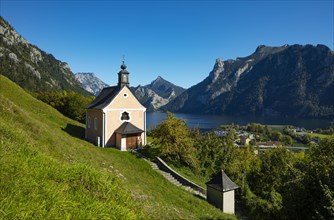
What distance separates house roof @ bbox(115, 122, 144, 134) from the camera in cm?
2752

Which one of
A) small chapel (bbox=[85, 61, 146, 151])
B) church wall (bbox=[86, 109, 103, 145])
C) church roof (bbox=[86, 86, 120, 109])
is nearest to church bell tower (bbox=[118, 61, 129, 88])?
small chapel (bbox=[85, 61, 146, 151])

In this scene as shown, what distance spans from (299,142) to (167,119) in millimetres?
126076

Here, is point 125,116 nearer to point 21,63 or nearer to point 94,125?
point 94,125

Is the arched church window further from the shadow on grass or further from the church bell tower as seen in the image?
the shadow on grass

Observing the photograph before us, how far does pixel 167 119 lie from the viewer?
27547 mm

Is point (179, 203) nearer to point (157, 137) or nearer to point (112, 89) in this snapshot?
point (157, 137)

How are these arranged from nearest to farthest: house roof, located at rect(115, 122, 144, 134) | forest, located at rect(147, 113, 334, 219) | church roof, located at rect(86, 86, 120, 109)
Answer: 1. forest, located at rect(147, 113, 334, 219)
2. house roof, located at rect(115, 122, 144, 134)
3. church roof, located at rect(86, 86, 120, 109)

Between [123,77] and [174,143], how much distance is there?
10.6 meters

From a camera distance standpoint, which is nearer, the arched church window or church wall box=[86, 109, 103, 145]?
church wall box=[86, 109, 103, 145]

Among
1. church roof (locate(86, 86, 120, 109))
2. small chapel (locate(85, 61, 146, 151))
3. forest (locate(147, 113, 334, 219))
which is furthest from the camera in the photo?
church roof (locate(86, 86, 120, 109))

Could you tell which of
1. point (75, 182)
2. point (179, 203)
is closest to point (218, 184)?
point (179, 203)

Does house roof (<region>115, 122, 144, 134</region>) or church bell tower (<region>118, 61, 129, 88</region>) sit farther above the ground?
church bell tower (<region>118, 61, 129, 88</region>)

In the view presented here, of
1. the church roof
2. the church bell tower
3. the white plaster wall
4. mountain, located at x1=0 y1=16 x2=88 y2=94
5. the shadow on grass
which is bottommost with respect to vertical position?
the white plaster wall

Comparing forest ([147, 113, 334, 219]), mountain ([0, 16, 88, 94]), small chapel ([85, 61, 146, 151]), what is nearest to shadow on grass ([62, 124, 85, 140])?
small chapel ([85, 61, 146, 151])
